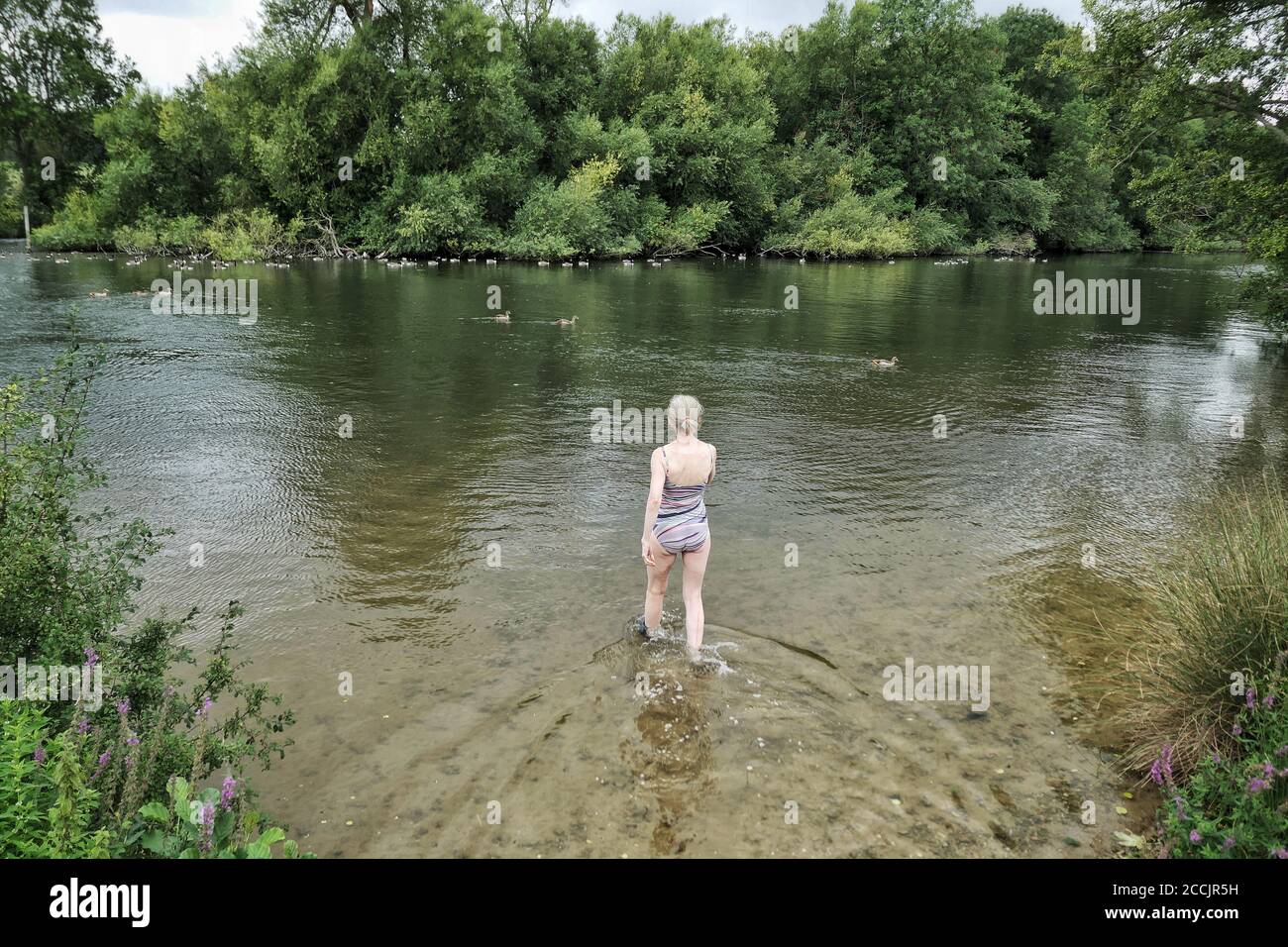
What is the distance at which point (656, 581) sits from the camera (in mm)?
6449

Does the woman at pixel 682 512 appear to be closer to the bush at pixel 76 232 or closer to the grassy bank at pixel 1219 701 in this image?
the grassy bank at pixel 1219 701

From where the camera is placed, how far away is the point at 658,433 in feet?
42.4

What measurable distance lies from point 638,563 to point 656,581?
1.66 m

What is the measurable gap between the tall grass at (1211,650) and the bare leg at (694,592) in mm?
2899

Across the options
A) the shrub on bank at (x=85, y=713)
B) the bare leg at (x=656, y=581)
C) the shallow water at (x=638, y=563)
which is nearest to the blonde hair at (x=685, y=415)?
the bare leg at (x=656, y=581)

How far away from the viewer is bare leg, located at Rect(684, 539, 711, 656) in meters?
6.36

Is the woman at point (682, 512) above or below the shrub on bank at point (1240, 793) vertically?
above

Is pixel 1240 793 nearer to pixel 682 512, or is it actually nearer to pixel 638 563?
pixel 682 512

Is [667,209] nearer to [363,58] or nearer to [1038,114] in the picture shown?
[363,58]

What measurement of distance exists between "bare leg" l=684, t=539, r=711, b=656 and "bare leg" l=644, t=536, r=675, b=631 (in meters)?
0.16

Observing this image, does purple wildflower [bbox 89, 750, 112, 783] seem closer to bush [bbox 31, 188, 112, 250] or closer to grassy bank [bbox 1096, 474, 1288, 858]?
grassy bank [bbox 1096, 474, 1288, 858]

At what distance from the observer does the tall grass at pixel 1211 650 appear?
183 inches
